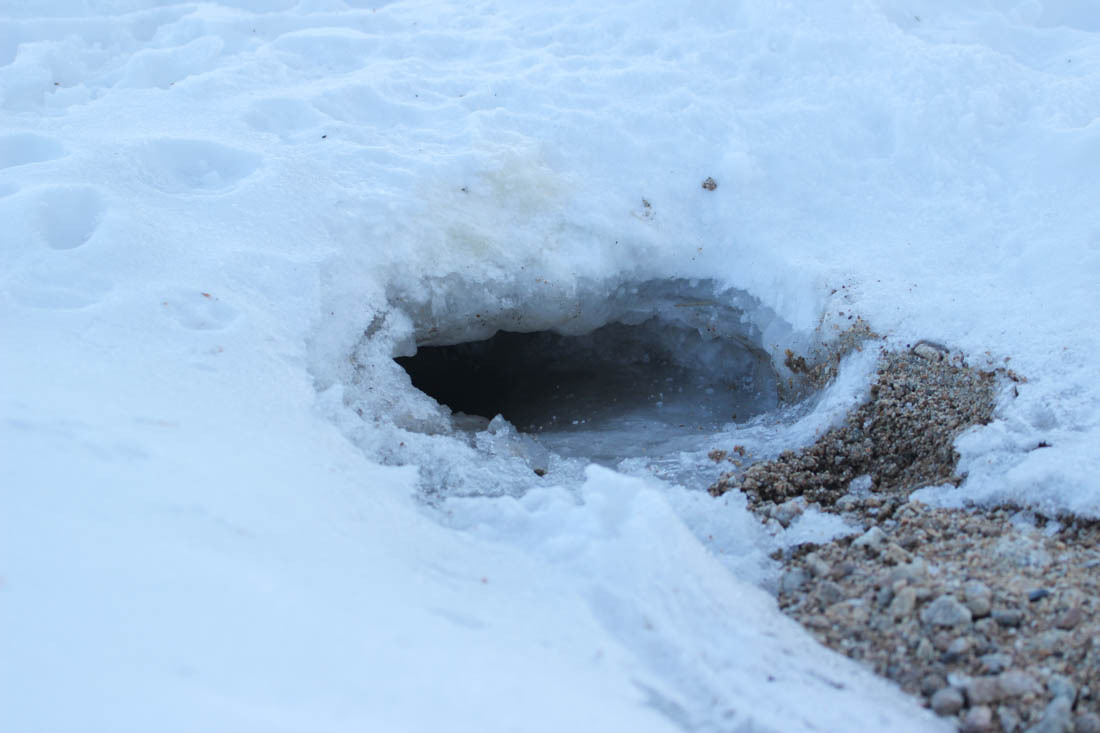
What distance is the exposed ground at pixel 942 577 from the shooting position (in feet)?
6.54

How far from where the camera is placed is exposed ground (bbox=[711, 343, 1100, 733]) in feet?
6.54

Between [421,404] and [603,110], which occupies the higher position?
[603,110]

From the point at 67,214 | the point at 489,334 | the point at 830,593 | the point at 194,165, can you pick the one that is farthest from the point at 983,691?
the point at 194,165

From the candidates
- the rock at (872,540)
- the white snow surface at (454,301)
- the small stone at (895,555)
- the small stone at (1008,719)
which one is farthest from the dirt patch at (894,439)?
the small stone at (1008,719)

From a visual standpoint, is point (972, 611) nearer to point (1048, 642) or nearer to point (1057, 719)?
point (1048, 642)

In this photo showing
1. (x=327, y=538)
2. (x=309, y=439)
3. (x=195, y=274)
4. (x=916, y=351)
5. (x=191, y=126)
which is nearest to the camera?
(x=327, y=538)

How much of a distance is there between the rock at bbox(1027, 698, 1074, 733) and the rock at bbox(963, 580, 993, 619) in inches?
11.5

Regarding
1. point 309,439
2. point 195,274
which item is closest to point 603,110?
point 195,274

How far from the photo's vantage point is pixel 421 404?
3.47 meters

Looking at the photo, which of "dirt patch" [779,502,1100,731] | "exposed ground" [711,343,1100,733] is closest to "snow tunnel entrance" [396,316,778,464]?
"exposed ground" [711,343,1100,733]

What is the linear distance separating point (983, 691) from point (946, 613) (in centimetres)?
22

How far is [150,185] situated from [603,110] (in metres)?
2.34

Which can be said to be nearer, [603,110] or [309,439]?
[309,439]

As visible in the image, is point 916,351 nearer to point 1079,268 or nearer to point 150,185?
point 1079,268
